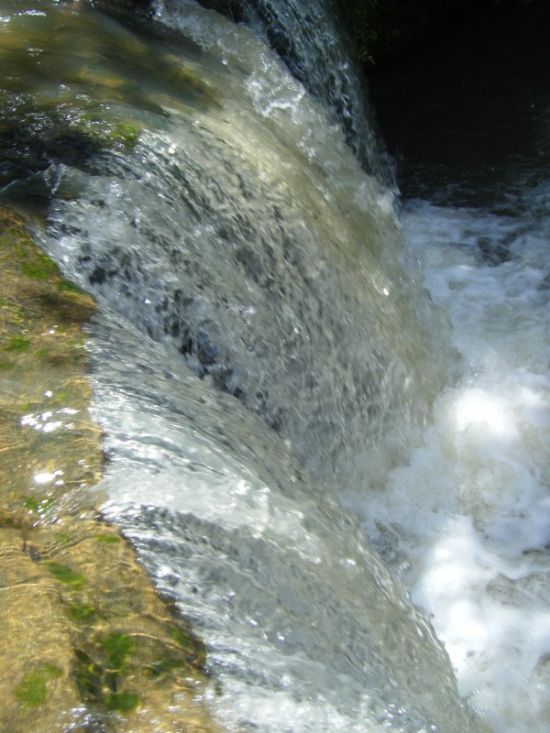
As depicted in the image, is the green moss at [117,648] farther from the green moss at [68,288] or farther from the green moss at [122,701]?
the green moss at [68,288]

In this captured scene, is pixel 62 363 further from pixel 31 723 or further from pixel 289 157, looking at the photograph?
pixel 289 157

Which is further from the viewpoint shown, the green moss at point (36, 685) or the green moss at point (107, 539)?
the green moss at point (107, 539)

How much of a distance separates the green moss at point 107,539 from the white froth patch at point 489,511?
1.46m

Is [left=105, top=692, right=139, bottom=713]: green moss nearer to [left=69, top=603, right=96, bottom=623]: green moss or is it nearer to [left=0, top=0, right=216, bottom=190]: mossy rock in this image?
[left=69, top=603, right=96, bottom=623]: green moss

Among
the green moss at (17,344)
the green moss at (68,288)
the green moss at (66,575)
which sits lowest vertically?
the green moss at (66,575)

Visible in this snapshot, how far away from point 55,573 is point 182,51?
3.33 m

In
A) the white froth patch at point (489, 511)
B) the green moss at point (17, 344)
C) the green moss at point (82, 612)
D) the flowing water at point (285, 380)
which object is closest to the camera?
the green moss at point (82, 612)

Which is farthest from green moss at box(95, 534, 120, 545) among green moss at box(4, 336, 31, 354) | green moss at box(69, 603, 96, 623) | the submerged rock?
green moss at box(4, 336, 31, 354)

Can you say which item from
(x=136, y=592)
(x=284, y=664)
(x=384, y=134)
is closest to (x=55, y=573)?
(x=136, y=592)

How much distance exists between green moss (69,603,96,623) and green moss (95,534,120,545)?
0.14 meters

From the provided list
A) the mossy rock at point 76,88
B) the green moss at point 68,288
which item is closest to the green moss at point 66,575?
the green moss at point 68,288

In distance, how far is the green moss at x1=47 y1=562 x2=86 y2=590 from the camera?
1.61 metres

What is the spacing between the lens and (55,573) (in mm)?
1618

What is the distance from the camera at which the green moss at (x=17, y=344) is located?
211cm
